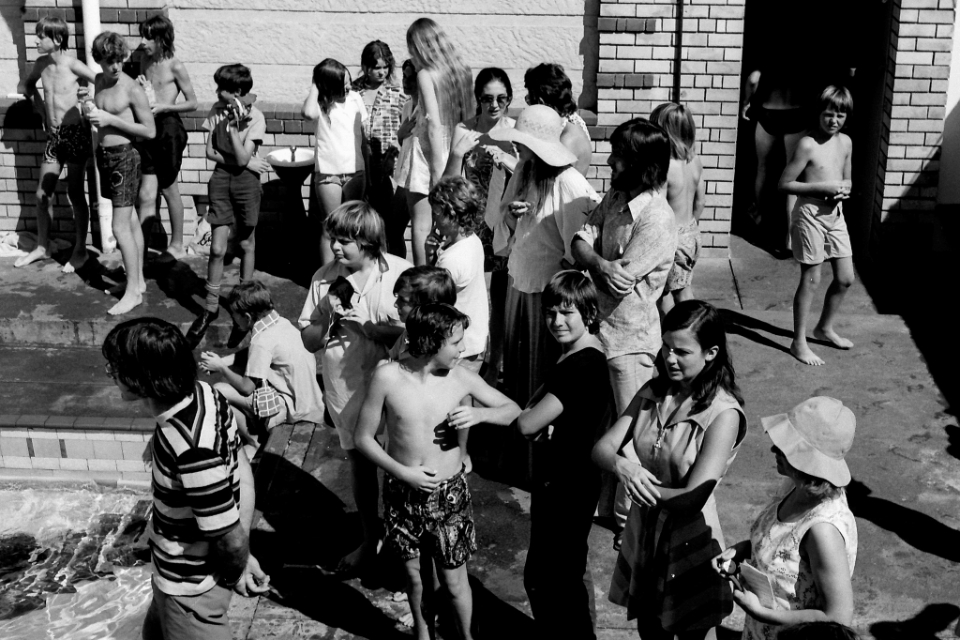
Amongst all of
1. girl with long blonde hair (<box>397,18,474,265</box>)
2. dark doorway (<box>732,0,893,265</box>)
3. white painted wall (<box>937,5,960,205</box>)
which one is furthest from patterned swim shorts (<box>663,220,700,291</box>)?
white painted wall (<box>937,5,960,205</box>)

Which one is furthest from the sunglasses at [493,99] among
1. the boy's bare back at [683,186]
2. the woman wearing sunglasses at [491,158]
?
the boy's bare back at [683,186]

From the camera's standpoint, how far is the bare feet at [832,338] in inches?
308

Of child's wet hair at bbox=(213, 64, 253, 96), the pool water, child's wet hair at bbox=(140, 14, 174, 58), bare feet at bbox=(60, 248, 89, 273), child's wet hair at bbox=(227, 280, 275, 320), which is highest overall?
child's wet hair at bbox=(140, 14, 174, 58)

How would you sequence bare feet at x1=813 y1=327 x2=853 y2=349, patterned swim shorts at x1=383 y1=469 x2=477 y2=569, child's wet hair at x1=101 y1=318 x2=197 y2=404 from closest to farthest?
child's wet hair at x1=101 y1=318 x2=197 y2=404, patterned swim shorts at x1=383 y1=469 x2=477 y2=569, bare feet at x1=813 y1=327 x2=853 y2=349

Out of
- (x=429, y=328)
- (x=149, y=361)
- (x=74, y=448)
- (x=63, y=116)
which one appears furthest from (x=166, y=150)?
(x=149, y=361)

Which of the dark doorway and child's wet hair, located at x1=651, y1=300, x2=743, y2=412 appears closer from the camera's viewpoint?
child's wet hair, located at x1=651, y1=300, x2=743, y2=412

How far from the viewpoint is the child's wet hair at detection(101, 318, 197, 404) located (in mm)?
3943

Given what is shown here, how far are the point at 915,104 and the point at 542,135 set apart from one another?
4.51 metres

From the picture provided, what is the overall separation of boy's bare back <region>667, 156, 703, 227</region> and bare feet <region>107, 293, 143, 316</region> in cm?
419

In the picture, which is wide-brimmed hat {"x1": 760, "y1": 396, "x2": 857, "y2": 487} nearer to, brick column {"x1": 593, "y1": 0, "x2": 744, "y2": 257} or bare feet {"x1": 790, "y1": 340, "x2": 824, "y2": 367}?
bare feet {"x1": 790, "y1": 340, "x2": 824, "y2": 367}

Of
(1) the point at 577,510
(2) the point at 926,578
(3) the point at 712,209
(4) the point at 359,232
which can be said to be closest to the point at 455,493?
(1) the point at 577,510

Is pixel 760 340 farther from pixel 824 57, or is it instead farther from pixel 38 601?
pixel 38 601

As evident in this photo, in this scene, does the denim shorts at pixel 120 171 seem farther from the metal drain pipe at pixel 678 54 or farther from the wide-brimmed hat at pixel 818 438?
the wide-brimmed hat at pixel 818 438

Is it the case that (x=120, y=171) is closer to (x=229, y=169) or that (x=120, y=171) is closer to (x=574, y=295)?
(x=229, y=169)
